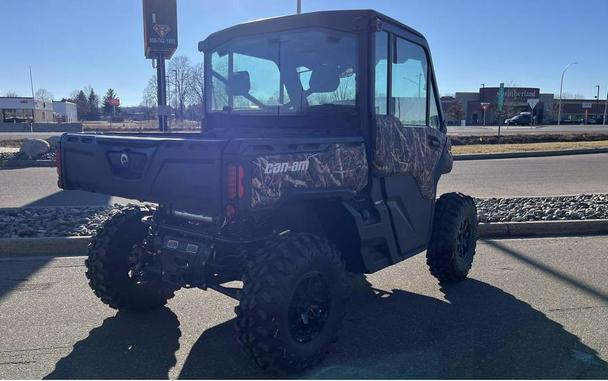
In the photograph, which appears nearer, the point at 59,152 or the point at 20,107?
the point at 59,152

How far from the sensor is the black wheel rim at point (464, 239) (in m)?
5.35

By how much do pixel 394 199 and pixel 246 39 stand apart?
1.91m

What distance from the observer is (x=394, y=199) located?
4.33 metres

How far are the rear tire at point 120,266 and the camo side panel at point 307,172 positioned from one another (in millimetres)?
1490

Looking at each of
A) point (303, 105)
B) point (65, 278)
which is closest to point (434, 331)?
point (303, 105)

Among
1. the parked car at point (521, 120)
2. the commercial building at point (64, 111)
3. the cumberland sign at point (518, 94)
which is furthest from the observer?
the cumberland sign at point (518, 94)

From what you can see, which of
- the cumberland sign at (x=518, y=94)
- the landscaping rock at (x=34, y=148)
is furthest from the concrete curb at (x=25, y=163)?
the cumberland sign at (x=518, y=94)

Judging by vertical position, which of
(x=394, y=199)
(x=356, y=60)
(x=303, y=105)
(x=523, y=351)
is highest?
(x=356, y=60)

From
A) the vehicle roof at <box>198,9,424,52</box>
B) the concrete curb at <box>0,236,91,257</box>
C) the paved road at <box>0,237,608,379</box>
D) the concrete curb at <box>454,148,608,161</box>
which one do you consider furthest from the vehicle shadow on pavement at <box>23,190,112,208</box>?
the concrete curb at <box>454,148,608,161</box>

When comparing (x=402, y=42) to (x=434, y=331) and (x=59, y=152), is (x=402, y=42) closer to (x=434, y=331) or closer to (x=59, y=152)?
(x=434, y=331)

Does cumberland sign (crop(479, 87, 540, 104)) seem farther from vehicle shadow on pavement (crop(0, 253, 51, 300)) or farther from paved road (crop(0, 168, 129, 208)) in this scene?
vehicle shadow on pavement (crop(0, 253, 51, 300))

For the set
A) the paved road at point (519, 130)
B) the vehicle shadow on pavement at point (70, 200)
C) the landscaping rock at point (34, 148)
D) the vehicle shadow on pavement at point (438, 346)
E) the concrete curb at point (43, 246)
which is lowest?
the vehicle shadow on pavement at point (438, 346)

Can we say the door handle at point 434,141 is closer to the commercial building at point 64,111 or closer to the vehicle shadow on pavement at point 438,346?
the vehicle shadow on pavement at point 438,346

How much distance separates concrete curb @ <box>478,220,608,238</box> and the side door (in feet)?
8.70
